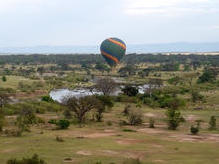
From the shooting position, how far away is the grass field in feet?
99.1

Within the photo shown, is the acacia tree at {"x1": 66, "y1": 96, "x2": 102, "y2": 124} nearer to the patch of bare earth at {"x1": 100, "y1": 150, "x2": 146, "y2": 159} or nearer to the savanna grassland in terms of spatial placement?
the savanna grassland

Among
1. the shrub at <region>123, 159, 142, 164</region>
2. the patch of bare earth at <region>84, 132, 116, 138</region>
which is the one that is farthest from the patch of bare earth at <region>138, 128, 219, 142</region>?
the shrub at <region>123, 159, 142, 164</region>

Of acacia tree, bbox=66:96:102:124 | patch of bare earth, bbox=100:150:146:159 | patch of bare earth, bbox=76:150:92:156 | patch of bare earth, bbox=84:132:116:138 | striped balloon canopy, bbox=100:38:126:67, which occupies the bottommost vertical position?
patch of bare earth, bbox=100:150:146:159

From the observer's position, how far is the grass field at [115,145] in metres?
30.2

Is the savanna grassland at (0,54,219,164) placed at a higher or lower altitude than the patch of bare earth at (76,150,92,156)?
higher

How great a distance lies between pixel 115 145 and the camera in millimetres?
35562

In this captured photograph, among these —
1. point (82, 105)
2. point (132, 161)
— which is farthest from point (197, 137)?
point (82, 105)

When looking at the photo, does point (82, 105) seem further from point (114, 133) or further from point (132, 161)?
point (132, 161)

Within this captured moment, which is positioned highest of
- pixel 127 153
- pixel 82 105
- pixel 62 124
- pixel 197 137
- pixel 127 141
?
pixel 82 105

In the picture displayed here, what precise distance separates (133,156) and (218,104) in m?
44.0

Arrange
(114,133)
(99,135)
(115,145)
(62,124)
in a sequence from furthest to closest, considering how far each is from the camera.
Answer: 1. (62,124)
2. (114,133)
3. (99,135)
4. (115,145)

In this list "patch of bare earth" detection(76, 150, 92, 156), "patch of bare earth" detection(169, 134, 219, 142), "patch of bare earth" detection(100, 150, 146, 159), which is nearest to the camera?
"patch of bare earth" detection(100, 150, 146, 159)

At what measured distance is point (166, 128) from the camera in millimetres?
47656

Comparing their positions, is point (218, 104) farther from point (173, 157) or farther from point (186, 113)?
point (173, 157)
